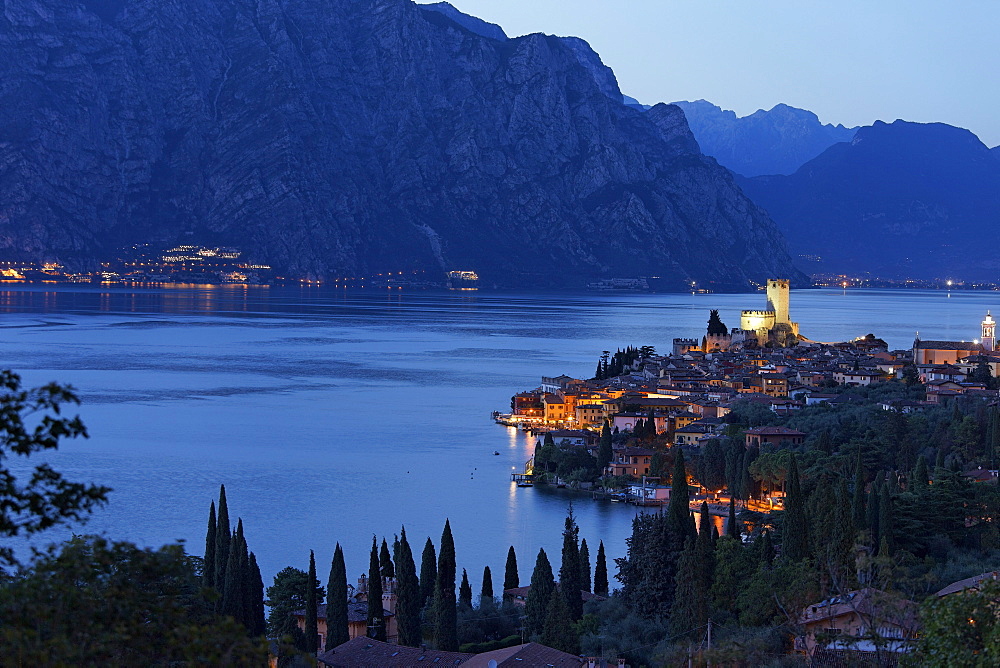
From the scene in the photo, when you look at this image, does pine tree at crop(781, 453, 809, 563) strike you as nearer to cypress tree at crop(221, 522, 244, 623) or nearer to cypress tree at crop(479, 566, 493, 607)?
cypress tree at crop(479, 566, 493, 607)

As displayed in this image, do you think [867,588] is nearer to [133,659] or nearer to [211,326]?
[133,659]

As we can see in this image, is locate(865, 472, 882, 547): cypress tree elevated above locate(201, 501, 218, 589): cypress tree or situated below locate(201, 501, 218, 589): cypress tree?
above

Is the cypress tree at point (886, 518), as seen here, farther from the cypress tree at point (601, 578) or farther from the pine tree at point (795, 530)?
the cypress tree at point (601, 578)

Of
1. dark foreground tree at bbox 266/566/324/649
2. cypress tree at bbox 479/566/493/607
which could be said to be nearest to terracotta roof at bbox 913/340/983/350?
cypress tree at bbox 479/566/493/607

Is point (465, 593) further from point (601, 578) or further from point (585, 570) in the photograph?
point (601, 578)

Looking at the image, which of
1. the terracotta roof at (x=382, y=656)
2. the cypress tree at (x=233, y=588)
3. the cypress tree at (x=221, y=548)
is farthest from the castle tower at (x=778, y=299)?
the terracotta roof at (x=382, y=656)

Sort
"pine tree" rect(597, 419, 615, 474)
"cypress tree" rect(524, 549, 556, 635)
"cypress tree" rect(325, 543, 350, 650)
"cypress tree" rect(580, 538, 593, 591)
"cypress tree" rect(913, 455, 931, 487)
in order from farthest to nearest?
"pine tree" rect(597, 419, 615, 474) < "cypress tree" rect(913, 455, 931, 487) < "cypress tree" rect(580, 538, 593, 591) < "cypress tree" rect(524, 549, 556, 635) < "cypress tree" rect(325, 543, 350, 650)
